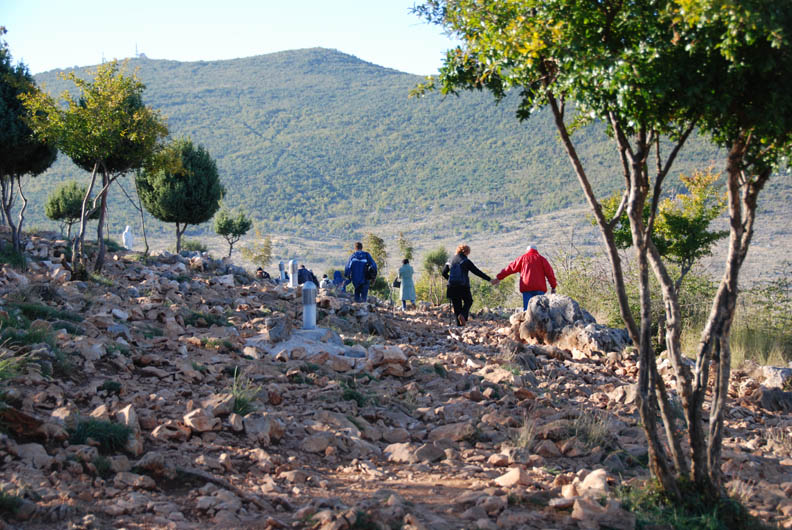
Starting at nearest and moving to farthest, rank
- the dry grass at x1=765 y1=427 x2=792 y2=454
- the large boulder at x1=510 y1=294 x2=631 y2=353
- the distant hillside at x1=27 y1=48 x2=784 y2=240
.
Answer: the dry grass at x1=765 y1=427 x2=792 y2=454 → the large boulder at x1=510 y1=294 x2=631 y2=353 → the distant hillside at x1=27 y1=48 x2=784 y2=240

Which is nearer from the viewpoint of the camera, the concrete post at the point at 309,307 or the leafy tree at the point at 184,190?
the concrete post at the point at 309,307

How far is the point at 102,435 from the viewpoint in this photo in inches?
193

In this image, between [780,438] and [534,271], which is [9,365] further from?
[534,271]

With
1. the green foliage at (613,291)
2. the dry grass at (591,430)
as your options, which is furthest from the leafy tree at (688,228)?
the dry grass at (591,430)

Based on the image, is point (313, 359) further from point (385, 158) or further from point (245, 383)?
point (385, 158)

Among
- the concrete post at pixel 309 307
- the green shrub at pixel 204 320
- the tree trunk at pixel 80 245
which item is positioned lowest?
the green shrub at pixel 204 320

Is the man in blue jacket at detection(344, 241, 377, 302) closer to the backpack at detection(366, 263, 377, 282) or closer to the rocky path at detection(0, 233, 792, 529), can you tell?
the backpack at detection(366, 263, 377, 282)

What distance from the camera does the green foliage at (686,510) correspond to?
4.25 m

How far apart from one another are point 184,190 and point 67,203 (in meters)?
9.12

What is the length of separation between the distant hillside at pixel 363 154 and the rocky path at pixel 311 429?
63.8 meters

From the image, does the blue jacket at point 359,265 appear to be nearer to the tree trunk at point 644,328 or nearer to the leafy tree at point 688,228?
the leafy tree at point 688,228

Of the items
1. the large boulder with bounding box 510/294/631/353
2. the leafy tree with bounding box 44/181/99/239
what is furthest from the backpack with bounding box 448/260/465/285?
the leafy tree with bounding box 44/181/99/239

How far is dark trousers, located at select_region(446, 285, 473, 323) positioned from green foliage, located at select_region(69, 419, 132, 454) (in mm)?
9442

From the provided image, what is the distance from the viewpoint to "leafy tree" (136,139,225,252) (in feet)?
90.5
